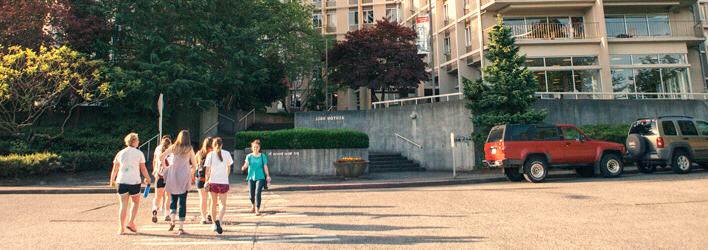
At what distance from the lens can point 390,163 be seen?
1930 cm

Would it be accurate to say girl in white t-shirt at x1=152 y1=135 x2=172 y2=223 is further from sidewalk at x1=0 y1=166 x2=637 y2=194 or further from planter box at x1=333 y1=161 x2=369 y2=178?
planter box at x1=333 y1=161 x2=369 y2=178

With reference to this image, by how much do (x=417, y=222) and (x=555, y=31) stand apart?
22.6 meters

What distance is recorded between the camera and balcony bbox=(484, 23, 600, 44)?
24.5m

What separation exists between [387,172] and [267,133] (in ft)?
18.8

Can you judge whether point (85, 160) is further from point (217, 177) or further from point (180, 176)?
point (217, 177)

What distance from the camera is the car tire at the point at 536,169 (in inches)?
515

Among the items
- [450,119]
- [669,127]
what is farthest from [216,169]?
[669,127]

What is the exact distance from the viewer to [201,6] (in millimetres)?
21031

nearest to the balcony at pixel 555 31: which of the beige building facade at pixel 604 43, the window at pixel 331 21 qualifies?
the beige building facade at pixel 604 43

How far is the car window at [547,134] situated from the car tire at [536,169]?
767mm

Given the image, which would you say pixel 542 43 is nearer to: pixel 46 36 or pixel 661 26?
pixel 661 26

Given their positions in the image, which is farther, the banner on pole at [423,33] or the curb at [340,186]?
the banner on pole at [423,33]

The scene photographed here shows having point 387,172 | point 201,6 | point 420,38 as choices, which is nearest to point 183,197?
point 387,172

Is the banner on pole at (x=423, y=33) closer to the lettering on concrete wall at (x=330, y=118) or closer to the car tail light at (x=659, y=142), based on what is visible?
the lettering on concrete wall at (x=330, y=118)
